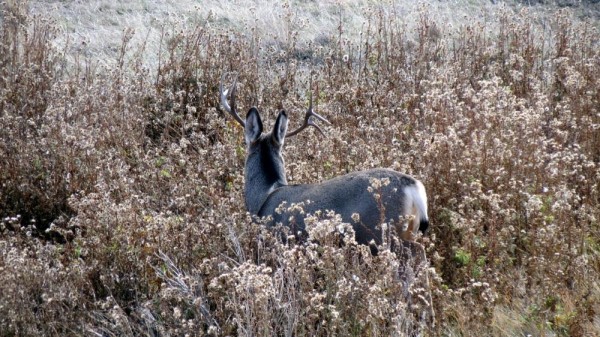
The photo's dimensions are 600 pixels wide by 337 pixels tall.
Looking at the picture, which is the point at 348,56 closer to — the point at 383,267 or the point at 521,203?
the point at 521,203

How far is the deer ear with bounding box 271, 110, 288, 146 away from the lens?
7660 millimetres

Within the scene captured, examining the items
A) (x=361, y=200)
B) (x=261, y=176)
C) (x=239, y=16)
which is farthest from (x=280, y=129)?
(x=239, y=16)

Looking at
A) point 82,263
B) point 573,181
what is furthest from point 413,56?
point 82,263

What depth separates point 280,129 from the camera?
25.4ft

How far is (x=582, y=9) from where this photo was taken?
15.1 metres

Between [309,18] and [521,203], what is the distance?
25.5 feet

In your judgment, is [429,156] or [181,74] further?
[181,74]

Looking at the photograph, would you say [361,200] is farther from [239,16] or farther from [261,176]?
[239,16]

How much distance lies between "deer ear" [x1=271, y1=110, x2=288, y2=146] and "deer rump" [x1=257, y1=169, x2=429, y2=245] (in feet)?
3.69

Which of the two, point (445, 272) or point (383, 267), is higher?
point (383, 267)

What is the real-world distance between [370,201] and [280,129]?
1.70 m

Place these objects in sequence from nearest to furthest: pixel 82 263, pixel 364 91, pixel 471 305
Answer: pixel 471 305 < pixel 82 263 < pixel 364 91

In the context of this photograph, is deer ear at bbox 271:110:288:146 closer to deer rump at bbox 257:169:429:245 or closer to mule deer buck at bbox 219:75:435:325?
mule deer buck at bbox 219:75:435:325

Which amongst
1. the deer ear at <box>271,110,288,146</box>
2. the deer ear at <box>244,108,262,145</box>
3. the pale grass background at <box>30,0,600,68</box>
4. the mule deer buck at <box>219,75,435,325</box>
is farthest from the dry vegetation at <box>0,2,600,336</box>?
the pale grass background at <box>30,0,600,68</box>
